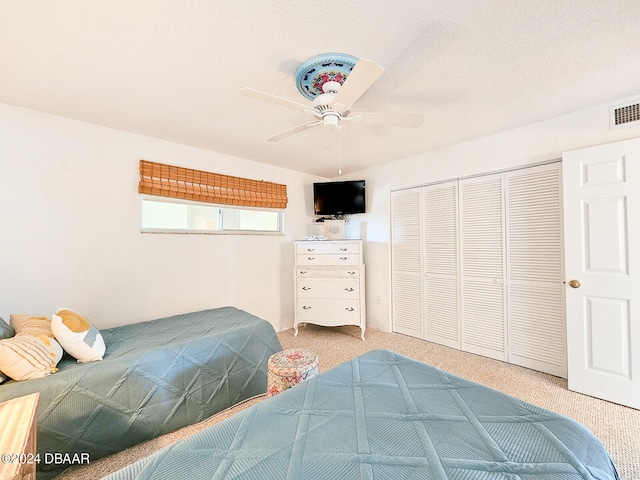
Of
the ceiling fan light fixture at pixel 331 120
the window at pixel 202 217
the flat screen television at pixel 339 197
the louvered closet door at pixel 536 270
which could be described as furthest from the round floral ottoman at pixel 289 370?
the flat screen television at pixel 339 197

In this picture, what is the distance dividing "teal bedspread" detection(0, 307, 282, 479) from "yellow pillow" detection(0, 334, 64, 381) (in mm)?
55

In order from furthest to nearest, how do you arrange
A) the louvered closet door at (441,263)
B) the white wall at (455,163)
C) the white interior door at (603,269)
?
the louvered closet door at (441,263) < the white wall at (455,163) < the white interior door at (603,269)

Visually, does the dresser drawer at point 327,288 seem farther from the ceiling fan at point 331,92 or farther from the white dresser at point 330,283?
the ceiling fan at point 331,92

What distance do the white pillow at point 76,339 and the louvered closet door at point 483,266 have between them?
3436mm

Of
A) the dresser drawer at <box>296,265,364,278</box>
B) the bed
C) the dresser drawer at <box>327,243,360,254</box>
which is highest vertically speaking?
the dresser drawer at <box>327,243,360,254</box>

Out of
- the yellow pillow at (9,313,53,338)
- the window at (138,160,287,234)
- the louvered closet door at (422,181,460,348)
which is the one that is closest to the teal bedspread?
the yellow pillow at (9,313,53,338)

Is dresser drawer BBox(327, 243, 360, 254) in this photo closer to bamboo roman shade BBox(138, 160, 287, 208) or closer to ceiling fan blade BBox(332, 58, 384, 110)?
bamboo roman shade BBox(138, 160, 287, 208)

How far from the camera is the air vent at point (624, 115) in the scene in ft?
6.84

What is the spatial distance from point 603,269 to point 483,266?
0.96 m

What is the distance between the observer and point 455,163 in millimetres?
3180

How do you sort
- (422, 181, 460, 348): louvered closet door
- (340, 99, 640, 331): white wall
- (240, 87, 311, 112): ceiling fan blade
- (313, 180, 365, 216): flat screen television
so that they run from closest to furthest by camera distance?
(240, 87, 311, 112): ceiling fan blade, (340, 99, 640, 331): white wall, (422, 181, 460, 348): louvered closet door, (313, 180, 365, 216): flat screen television

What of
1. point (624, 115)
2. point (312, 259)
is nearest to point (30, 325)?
point (312, 259)

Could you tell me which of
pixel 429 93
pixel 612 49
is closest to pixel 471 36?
pixel 429 93

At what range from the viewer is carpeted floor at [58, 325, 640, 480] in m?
1.60
